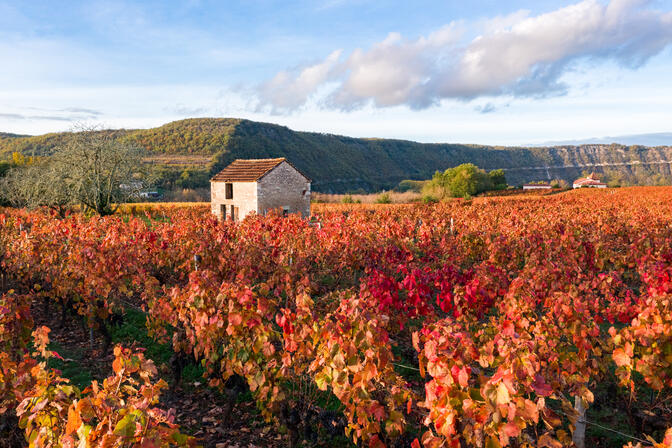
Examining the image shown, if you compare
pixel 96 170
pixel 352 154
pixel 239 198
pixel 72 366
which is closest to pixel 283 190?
pixel 239 198

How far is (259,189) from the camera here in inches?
982

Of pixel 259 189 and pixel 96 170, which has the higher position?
pixel 96 170

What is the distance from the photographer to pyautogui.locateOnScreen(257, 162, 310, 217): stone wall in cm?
2519

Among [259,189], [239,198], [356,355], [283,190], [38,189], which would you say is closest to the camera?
[356,355]

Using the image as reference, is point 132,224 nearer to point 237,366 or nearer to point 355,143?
point 237,366

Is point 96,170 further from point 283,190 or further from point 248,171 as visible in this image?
point 283,190

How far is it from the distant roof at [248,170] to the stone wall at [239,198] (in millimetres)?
308

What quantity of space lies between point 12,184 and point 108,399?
43.5 metres

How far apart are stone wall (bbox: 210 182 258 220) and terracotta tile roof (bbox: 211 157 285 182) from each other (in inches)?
12.1

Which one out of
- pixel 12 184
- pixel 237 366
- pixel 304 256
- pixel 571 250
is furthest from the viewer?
pixel 12 184

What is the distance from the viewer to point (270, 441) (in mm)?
4723

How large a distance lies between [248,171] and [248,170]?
0.19m

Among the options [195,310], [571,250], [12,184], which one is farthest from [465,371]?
[12,184]

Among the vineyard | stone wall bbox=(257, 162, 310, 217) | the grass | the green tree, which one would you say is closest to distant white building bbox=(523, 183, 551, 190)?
the green tree
